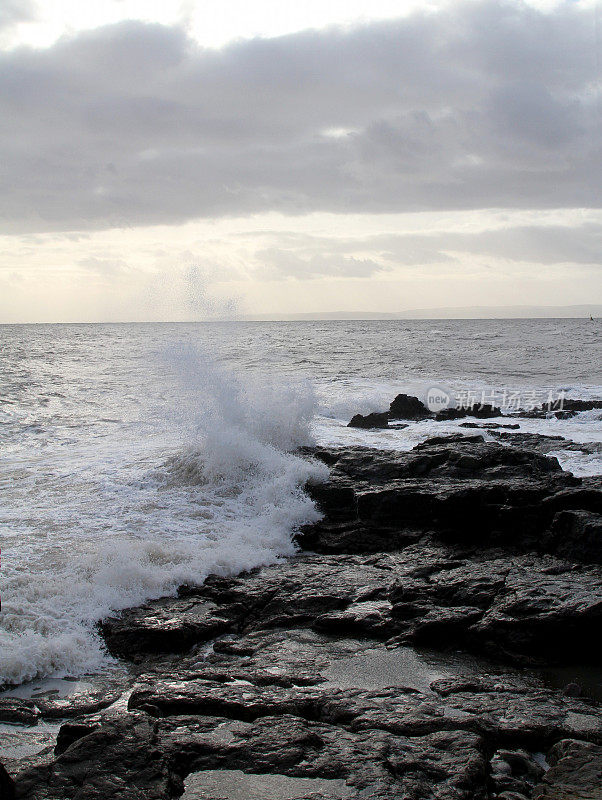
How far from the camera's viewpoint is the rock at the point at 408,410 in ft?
57.8

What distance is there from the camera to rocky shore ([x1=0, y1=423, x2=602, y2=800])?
11.5ft

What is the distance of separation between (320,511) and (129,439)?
7.04 metres

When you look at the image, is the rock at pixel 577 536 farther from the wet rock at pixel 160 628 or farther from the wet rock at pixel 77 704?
the wet rock at pixel 77 704

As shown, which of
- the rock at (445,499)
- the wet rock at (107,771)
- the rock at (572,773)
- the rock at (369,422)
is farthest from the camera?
the rock at (369,422)

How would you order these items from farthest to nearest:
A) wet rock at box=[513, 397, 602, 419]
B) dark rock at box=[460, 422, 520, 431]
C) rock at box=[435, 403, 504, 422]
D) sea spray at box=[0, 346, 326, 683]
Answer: wet rock at box=[513, 397, 602, 419] < rock at box=[435, 403, 504, 422] < dark rock at box=[460, 422, 520, 431] < sea spray at box=[0, 346, 326, 683]

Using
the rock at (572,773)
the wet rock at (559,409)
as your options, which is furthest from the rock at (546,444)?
the rock at (572,773)

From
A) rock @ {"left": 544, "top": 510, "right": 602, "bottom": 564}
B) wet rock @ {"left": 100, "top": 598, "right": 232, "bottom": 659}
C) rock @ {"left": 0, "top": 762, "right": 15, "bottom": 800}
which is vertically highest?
rock @ {"left": 544, "top": 510, "right": 602, "bottom": 564}

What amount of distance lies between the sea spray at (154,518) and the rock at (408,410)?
4.01 meters

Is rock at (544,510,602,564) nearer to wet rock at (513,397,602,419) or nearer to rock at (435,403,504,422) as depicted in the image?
rock at (435,403,504,422)

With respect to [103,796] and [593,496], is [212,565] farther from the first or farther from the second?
[593,496]

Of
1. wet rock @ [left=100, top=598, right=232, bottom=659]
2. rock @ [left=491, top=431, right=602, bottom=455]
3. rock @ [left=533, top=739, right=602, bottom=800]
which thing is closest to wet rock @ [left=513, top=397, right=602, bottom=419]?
rock @ [left=491, top=431, right=602, bottom=455]

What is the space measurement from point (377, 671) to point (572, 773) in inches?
65.7

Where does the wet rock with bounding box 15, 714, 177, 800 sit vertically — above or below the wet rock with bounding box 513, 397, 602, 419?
below

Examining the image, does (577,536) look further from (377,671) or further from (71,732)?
(71,732)
